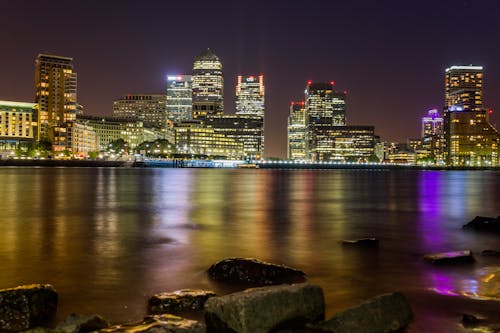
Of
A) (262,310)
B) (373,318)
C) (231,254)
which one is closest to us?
(262,310)

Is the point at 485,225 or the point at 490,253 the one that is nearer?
the point at 490,253

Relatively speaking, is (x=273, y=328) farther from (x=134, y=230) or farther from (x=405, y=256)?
(x=134, y=230)

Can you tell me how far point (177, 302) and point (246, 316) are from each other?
2.65 meters

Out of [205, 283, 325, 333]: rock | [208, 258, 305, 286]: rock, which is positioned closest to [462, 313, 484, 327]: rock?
[205, 283, 325, 333]: rock

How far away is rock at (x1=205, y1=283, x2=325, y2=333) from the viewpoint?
29.8 feet

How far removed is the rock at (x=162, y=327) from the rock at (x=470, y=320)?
544cm

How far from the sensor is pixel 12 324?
988 centimetres

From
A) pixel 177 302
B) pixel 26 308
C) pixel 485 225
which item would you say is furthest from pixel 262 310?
pixel 485 225

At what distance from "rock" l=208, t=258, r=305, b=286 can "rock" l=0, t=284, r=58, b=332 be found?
4704mm

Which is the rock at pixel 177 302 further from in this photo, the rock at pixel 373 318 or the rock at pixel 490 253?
the rock at pixel 490 253

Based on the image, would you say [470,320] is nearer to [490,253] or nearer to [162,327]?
[162,327]

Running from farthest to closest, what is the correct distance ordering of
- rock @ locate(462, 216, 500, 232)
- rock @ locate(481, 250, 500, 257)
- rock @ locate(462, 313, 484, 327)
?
1. rock @ locate(462, 216, 500, 232)
2. rock @ locate(481, 250, 500, 257)
3. rock @ locate(462, 313, 484, 327)

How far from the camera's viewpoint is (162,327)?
9.02 m

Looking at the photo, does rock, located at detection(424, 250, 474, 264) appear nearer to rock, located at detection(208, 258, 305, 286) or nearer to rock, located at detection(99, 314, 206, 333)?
rock, located at detection(208, 258, 305, 286)
